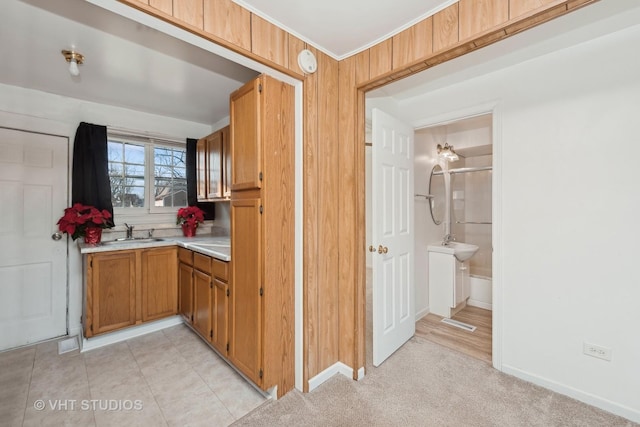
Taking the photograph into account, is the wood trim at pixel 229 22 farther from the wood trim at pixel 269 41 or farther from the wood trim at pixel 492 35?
the wood trim at pixel 492 35

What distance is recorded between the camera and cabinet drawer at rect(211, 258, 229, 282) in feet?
6.84

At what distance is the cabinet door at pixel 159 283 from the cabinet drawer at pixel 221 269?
0.94 m

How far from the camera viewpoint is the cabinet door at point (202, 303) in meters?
2.36

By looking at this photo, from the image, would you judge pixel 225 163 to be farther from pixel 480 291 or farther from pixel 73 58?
pixel 480 291

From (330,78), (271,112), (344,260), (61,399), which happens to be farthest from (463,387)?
(61,399)

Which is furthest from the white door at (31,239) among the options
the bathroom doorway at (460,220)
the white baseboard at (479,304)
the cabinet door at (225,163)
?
the white baseboard at (479,304)

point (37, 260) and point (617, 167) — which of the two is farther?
point (37, 260)

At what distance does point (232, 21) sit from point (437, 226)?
310 cm

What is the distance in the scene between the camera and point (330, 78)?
203cm

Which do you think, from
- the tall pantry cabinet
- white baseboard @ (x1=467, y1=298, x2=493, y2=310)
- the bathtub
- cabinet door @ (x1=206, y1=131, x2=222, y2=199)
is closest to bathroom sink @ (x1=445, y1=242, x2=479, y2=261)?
the bathtub

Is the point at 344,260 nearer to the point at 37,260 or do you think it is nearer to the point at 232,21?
the point at 232,21

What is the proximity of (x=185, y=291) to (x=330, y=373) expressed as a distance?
1.69m

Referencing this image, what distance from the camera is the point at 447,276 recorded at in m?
3.10

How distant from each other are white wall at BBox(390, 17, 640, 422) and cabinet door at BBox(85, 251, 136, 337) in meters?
3.30
